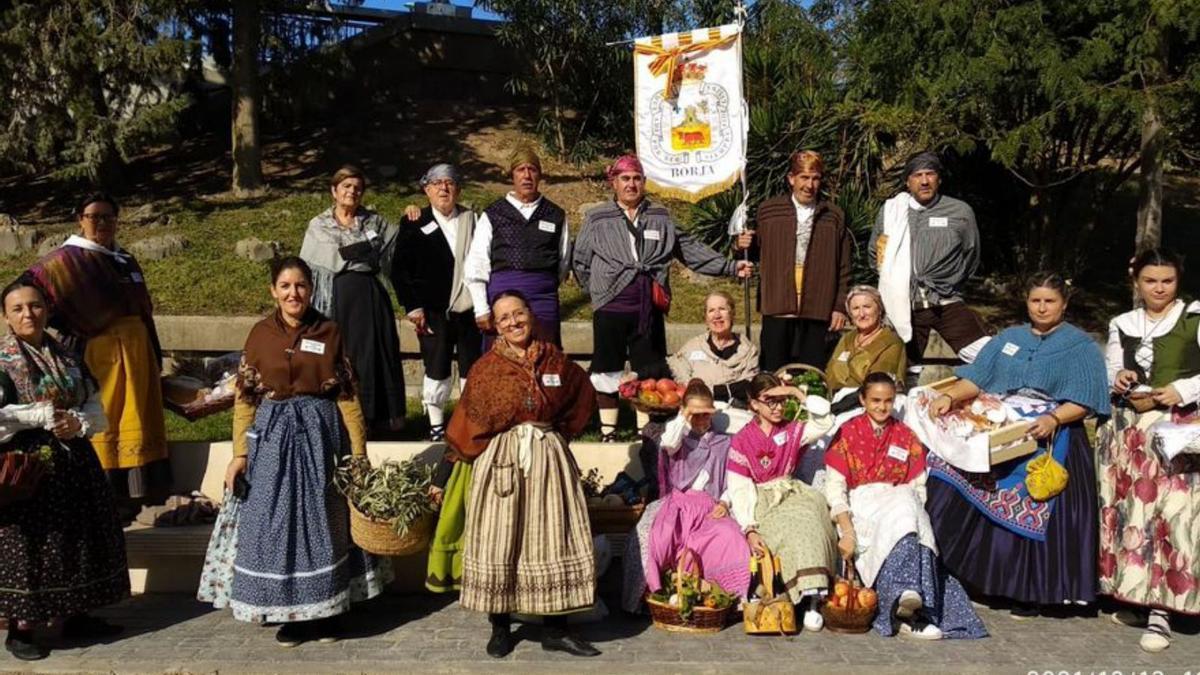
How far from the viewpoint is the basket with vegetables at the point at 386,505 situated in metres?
4.18

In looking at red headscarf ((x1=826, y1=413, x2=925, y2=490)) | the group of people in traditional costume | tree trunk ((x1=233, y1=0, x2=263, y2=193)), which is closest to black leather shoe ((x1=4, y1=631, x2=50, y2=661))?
the group of people in traditional costume

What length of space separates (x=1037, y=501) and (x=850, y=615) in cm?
105

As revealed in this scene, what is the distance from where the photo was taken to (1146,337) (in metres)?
4.60

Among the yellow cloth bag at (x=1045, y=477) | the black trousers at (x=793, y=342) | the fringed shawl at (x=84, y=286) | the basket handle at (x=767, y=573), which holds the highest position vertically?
the fringed shawl at (x=84, y=286)

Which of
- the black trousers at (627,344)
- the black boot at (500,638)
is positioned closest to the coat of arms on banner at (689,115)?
the black trousers at (627,344)

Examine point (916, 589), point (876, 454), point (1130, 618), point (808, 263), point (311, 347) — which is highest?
point (808, 263)

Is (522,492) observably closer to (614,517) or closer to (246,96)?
(614,517)

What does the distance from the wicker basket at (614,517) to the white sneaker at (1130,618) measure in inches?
87.5

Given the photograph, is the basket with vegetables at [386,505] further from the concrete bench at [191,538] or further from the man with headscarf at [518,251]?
the man with headscarf at [518,251]

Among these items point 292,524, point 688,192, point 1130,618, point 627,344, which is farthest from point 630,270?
point 1130,618

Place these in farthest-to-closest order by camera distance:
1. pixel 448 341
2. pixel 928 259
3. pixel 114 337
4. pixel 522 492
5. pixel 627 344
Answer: pixel 448 341, pixel 627 344, pixel 928 259, pixel 114 337, pixel 522 492

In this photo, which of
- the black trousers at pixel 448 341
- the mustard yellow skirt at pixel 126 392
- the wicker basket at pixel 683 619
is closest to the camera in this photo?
the wicker basket at pixel 683 619

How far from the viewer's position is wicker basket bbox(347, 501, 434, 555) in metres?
4.18

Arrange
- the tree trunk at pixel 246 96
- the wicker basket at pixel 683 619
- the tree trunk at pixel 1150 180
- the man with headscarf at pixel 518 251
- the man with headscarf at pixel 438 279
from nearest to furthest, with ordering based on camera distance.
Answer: the wicker basket at pixel 683 619 → the man with headscarf at pixel 518 251 → the man with headscarf at pixel 438 279 → the tree trunk at pixel 1150 180 → the tree trunk at pixel 246 96
